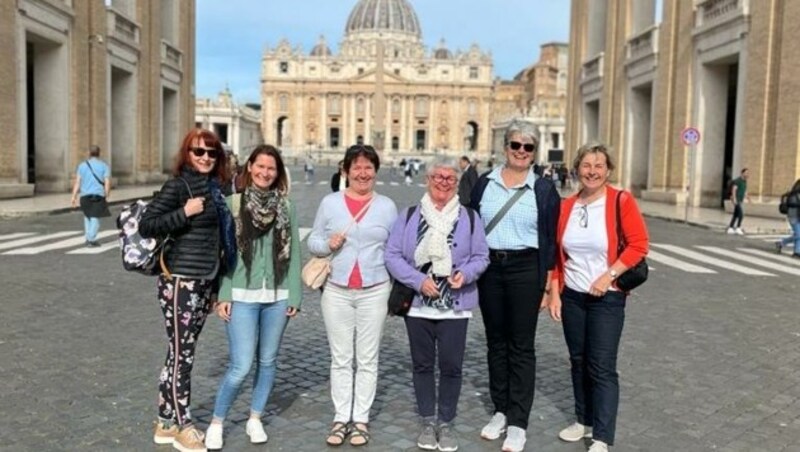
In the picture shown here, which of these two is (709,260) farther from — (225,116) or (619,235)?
(225,116)

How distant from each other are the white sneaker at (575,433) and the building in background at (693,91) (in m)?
19.0

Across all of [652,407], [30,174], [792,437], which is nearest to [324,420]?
[652,407]

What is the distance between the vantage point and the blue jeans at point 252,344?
14.1 feet

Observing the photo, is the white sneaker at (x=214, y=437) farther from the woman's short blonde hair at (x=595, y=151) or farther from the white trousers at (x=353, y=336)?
the woman's short blonde hair at (x=595, y=151)

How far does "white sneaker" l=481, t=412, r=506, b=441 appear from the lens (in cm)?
474

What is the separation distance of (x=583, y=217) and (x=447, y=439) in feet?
5.27

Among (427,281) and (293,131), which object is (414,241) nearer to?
(427,281)

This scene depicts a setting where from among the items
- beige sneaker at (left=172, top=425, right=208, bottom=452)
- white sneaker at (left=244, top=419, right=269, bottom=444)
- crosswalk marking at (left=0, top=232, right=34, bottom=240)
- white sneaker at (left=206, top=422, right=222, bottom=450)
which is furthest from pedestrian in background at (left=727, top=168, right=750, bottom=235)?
beige sneaker at (left=172, top=425, right=208, bottom=452)

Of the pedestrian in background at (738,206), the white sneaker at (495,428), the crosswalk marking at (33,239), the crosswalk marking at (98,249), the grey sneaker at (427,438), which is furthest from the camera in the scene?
the pedestrian in background at (738,206)

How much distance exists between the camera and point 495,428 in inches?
187

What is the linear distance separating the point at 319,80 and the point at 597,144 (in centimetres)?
14347

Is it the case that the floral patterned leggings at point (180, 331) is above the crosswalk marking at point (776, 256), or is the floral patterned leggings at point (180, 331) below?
above

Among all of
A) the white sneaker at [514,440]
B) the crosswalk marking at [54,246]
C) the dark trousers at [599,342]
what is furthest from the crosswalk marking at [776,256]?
the crosswalk marking at [54,246]

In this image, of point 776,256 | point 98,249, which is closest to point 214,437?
point 98,249
